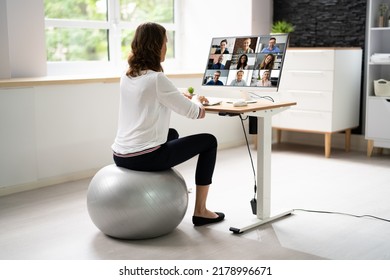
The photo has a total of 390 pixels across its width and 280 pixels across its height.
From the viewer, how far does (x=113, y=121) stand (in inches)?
177

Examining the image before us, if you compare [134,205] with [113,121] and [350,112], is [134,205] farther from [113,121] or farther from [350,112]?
[350,112]

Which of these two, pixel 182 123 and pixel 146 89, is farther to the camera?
pixel 182 123

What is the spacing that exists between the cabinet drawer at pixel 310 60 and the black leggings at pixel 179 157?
2.27 m

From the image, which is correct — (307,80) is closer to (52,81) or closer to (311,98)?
(311,98)

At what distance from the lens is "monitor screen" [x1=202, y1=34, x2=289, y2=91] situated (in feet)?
10.4

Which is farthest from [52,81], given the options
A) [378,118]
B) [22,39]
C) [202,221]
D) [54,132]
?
[378,118]

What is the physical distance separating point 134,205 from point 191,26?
350 centimetres

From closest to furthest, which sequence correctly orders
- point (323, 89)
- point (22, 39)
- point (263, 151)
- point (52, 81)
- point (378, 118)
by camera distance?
point (263, 151) < point (52, 81) < point (22, 39) < point (378, 118) < point (323, 89)

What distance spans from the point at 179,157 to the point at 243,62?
73 cm

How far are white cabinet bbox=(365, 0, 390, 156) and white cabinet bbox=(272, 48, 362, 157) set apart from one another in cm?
17

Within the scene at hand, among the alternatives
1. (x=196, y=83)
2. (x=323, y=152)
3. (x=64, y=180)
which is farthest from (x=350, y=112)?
(x=64, y=180)

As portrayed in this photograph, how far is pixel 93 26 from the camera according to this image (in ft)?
16.9

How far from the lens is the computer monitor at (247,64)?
3.16 meters

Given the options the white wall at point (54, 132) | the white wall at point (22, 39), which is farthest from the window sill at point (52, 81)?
the white wall at point (22, 39)
